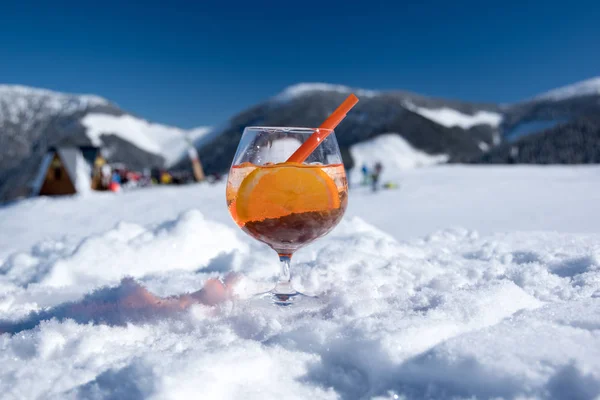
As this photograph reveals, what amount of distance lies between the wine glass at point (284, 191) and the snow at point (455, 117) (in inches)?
1644

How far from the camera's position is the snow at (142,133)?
5978cm

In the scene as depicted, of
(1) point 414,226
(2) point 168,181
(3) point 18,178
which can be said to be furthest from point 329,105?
(1) point 414,226

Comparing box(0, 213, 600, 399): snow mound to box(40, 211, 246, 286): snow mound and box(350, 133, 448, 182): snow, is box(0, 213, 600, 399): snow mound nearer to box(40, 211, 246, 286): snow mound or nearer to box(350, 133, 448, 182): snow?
box(40, 211, 246, 286): snow mound

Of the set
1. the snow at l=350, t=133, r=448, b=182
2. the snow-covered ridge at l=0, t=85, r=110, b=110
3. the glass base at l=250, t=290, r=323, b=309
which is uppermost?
the snow-covered ridge at l=0, t=85, r=110, b=110

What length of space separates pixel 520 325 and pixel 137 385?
96cm

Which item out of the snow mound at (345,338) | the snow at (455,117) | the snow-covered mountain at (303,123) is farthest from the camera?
the snow at (455,117)

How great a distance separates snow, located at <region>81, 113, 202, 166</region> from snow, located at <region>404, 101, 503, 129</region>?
2832 centimetres

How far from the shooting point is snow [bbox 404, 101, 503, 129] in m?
42.4

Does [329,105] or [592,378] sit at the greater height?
[329,105]

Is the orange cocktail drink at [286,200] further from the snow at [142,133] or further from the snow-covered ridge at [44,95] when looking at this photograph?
the snow-covered ridge at [44,95]

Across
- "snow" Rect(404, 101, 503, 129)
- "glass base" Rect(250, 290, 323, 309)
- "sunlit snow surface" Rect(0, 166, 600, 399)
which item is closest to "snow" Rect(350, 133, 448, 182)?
"snow" Rect(404, 101, 503, 129)

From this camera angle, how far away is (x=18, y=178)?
51.8m

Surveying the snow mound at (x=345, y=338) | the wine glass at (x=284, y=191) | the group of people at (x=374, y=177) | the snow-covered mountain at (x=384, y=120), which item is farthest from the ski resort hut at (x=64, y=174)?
the wine glass at (x=284, y=191)

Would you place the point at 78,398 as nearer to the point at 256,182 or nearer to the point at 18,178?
the point at 256,182
